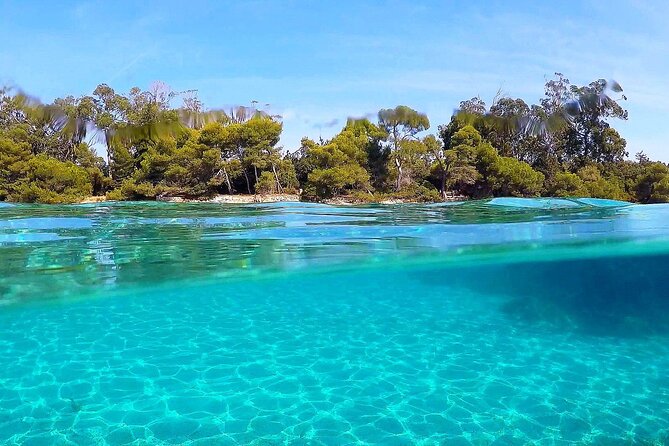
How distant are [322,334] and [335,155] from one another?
2809cm

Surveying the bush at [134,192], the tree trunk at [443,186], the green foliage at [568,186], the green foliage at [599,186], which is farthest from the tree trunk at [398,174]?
the bush at [134,192]

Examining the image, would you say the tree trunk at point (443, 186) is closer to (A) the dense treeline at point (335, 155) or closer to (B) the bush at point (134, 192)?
(A) the dense treeline at point (335, 155)

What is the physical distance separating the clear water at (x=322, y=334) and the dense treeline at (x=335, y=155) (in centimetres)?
1466

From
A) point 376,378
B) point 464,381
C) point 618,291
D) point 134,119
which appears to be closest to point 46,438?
point 376,378

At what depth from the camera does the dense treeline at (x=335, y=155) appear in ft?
122

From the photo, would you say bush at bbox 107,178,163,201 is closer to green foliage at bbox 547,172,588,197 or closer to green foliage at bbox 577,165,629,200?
green foliage at bbox 547,172,588,197

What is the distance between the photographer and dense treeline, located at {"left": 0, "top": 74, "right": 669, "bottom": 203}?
122 feet

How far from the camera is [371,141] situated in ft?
134

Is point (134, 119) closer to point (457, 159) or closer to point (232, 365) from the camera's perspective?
point (457, 159)

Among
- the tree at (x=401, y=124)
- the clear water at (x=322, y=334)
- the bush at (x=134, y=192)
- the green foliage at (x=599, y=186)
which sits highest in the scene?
the tree at (x=401, y=124)

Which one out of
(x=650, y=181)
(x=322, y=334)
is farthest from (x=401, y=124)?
(x=322, y=334)

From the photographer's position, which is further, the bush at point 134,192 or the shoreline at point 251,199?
the bush at point 134,192

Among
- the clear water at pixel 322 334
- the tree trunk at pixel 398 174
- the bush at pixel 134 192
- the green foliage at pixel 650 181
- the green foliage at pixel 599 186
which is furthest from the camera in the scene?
the tree trunk at pixel 398 174

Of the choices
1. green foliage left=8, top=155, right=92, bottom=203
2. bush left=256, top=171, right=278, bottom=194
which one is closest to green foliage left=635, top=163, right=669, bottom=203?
bush left=256, top=171, right=278, bottom=194
